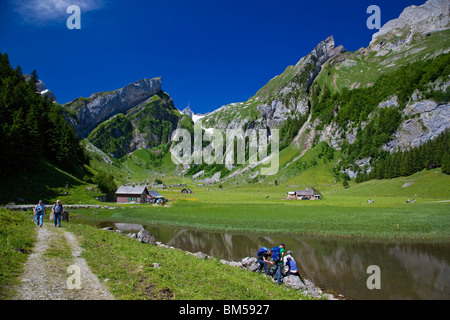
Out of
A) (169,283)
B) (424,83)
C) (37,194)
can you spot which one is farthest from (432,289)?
(424,83)

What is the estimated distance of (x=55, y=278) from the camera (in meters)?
11.4

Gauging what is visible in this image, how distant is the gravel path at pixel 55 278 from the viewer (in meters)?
9.66

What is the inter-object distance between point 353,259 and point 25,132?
73.2 m

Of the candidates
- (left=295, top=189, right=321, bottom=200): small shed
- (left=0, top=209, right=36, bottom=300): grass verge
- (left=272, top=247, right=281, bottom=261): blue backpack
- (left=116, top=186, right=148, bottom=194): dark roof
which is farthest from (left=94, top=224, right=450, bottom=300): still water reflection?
(left=295, top=189, right=321, bottom=200): small shed

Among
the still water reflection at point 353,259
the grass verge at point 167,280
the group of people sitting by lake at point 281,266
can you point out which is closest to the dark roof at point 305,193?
the still water reflection at point 353,259

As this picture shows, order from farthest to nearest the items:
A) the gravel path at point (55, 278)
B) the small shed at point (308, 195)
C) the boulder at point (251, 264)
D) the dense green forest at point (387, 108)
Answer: the dense green forest at point (387, 108)
the small shed at point (308, 195)
the boulder at point (251, 264)
the gravel path at point (55, 278)

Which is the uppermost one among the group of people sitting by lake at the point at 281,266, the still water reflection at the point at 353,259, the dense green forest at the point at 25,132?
the dense green forest at the point at 25,132

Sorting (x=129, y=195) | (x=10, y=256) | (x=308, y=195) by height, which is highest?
(x=129, y=195)

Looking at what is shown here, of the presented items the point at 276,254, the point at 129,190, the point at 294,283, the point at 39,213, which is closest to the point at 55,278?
the point at 276,254

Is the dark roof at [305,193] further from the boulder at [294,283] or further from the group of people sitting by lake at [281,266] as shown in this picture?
the boulder at [294,283]

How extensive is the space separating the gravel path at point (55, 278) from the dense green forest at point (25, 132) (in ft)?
166

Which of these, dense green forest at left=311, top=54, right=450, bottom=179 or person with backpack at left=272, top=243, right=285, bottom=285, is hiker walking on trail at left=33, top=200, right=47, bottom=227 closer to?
person with backpack at left=272, top=243, right=285, bottom=285

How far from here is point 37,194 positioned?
183 ft

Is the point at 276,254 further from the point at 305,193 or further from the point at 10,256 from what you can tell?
the point at 305,193
